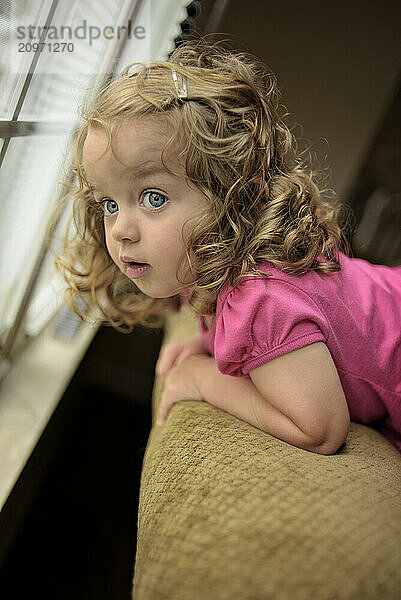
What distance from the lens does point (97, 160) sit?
735 millimetres

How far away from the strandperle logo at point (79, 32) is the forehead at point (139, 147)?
0.76 feet

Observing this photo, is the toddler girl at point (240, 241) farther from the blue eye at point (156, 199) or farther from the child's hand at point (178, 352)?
the child's hand at point (178, 352)

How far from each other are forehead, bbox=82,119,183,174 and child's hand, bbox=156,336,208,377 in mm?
419

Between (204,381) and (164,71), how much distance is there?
0.45 m

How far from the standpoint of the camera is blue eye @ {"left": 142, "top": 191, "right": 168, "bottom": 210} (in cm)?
74

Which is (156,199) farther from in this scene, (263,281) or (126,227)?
(263,281)

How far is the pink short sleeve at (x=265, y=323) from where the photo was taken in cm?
71

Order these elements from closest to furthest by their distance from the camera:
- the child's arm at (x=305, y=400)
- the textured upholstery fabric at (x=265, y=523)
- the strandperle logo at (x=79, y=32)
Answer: the textured upholstery fabric at (x=265, y=523) < the child's arm at (x=305, y=400) < the strandperle logo at (x=79, y=32)

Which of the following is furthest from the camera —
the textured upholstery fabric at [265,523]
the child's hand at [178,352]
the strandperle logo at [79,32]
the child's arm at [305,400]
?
the child's hand at [178,352]

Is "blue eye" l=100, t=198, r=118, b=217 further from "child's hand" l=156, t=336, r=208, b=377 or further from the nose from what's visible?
"child's hand" l=156, t=336, r=208, b=377

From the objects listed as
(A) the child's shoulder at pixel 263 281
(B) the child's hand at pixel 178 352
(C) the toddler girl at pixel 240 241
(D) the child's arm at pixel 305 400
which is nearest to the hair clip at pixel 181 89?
(C) the toddler girl at pixel 240 241

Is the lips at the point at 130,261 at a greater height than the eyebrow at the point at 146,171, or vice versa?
the eyebrow at the point at 146,171

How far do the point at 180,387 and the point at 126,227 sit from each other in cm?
30

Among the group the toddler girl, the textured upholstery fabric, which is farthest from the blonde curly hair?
the textured upholstery fabric
